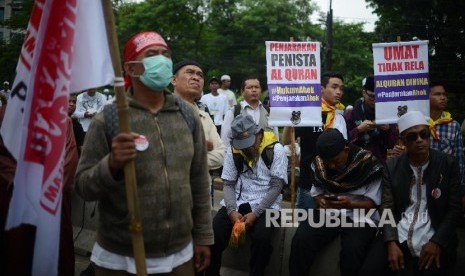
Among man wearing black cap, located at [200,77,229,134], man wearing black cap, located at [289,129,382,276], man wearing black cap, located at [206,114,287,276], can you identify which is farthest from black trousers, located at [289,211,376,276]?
man wearing black cap, located at [200,77,229,134]

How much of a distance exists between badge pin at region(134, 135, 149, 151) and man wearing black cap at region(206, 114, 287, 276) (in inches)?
99.0

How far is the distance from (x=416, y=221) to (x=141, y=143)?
2.49 m

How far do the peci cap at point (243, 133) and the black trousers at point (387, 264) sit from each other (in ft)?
5.09

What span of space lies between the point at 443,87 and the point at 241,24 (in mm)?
35202

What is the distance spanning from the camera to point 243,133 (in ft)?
17.7

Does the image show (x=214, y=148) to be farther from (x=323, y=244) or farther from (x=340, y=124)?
(x=340, y=124)

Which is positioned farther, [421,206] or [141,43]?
[421,206]

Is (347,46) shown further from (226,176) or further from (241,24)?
(226,176)

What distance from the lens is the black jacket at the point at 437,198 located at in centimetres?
422

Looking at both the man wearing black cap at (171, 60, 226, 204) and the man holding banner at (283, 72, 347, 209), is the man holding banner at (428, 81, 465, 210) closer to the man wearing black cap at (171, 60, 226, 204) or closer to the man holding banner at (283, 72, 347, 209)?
the man holding banner at (283, 72, 347, 209)

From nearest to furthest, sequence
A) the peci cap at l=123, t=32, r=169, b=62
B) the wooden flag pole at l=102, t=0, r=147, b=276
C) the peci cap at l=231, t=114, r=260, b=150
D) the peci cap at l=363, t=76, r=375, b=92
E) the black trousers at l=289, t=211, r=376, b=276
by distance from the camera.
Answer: the wooden flag pole at l=102, t=0, r=147, b=276 → the peci cap at l=123, t=32, r=169, b=62 → the black trousers at l=289, t=211, r=376, b=276 → the peci cap at l=231, t=114, r=260, b=150 → the peci cap at l=363, t=76, r=375, b=92

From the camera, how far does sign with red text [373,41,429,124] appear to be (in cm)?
577

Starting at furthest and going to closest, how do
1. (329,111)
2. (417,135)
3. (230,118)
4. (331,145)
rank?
(230,118) < (329,111) < (331,145) < (417,135)

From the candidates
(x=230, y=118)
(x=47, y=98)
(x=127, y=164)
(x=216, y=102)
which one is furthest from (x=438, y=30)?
(x=47, y=98)
